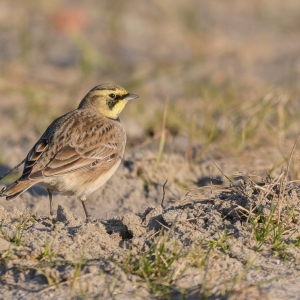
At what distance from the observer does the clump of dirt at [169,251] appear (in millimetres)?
3918

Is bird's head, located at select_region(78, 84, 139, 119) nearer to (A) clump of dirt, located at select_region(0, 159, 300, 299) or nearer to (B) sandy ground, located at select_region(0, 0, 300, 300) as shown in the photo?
(B) sandy ground, located at select_region(0, 0, 300, 300)

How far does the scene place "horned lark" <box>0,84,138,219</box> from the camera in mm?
5406

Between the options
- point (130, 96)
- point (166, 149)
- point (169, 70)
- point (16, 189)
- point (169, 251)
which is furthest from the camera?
point (169, 70)

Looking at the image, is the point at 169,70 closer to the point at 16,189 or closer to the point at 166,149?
the point at 166,149

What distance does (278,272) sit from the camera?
4.15 metres

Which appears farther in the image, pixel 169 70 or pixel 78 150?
pixel 169 70

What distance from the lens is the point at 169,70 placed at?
1033 centimetres

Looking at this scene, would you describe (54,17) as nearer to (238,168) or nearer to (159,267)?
(238,168)

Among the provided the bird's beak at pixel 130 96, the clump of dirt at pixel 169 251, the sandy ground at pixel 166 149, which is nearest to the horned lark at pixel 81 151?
the bird's beak at pixel 130 96

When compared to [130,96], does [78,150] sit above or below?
below

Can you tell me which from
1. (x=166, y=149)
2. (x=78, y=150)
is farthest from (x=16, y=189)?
(x=166, y=149)

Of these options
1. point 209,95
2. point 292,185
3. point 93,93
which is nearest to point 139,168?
point 93,93

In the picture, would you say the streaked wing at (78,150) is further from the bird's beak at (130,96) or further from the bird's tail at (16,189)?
the bird's beak at (130,96)

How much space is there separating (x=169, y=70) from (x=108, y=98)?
13.2ft
